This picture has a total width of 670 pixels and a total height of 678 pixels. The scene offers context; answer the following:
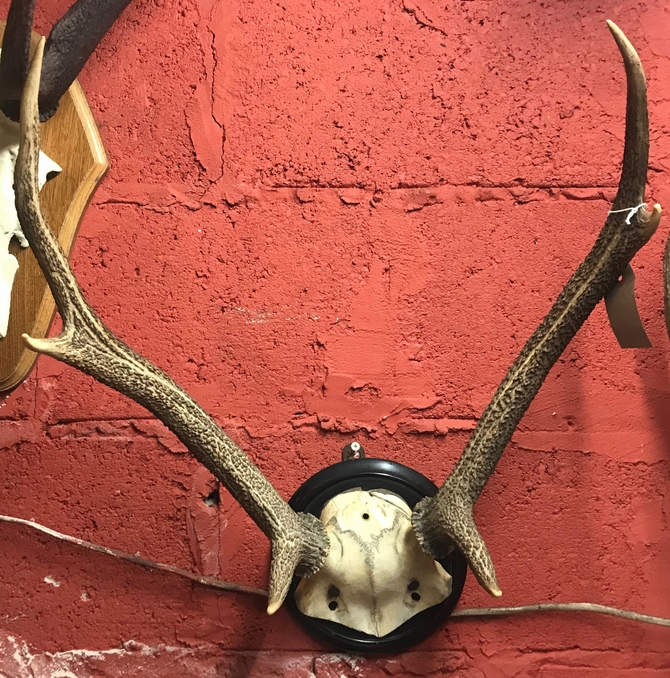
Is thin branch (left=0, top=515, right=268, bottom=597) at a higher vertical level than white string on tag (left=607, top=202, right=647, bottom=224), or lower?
lower

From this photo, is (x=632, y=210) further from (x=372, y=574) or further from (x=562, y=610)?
(x=562, y=610)

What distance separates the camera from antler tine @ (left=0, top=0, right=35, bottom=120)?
0.81 m

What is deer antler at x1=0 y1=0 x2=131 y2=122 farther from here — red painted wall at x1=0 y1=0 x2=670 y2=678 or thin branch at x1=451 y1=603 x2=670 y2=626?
thin branch at x1=451 y1=603 x2=670 y2=626

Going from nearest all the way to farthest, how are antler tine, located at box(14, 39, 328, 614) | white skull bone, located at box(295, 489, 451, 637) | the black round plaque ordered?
1. antler tine, located at box(14, 39, 328, 614)
2. white skull bone, located at box(295, 489, 451, 637)
3. the black round plaque

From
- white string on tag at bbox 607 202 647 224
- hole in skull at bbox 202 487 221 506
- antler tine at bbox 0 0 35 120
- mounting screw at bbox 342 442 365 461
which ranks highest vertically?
antler tine at bbox 0 0 35 120

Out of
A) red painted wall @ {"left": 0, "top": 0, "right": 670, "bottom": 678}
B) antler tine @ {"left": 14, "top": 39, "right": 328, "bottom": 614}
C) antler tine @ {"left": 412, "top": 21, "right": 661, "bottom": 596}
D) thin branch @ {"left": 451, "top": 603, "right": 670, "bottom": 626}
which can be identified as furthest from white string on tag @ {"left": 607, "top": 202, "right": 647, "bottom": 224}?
thin branch @ {"left": 451, "top": 603, "right": 670, "bottom": 626}

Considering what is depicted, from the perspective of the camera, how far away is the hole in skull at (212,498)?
974 millimetres

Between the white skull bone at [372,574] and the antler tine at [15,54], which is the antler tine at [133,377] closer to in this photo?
the white skull bone at [372,574]

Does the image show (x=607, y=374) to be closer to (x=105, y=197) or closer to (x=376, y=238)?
(x=376, y=238)

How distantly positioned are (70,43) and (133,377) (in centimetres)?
56

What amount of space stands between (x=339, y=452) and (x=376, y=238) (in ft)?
1.12

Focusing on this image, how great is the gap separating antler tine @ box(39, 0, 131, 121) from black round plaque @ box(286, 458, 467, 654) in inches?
27.0

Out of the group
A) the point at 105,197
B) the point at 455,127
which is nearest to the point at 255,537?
the point at 105,197

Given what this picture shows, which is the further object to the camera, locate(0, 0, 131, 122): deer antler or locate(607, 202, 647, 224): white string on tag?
locate(0, 0, 131, 122): deer antler
